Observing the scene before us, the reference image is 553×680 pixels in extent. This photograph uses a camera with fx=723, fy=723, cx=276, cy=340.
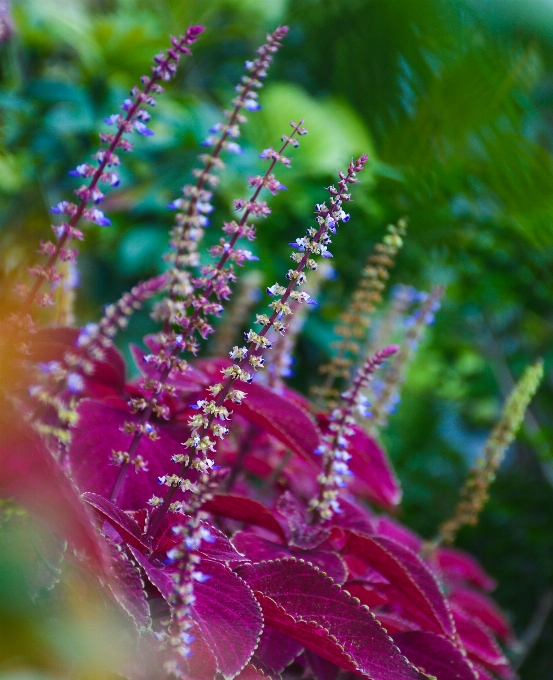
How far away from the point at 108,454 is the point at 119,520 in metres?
0.13

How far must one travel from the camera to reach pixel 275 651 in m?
0.64

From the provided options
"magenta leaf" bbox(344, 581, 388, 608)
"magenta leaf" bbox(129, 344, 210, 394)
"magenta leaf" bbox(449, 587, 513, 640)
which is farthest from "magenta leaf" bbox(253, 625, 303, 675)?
"magenta leaf" bbox(449, 587, 513, 640)

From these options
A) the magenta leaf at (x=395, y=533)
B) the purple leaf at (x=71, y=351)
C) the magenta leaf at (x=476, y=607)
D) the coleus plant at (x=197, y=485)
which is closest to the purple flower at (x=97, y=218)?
the coleus plant at (x=197, y=485)

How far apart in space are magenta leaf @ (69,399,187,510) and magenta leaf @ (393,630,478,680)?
29 cm

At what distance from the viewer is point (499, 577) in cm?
190

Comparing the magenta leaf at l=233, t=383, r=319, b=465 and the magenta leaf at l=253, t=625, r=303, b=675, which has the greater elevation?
the magenta leaf at l=233, t=383, r=319, b=465

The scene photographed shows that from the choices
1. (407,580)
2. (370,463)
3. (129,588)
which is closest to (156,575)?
(129,588)

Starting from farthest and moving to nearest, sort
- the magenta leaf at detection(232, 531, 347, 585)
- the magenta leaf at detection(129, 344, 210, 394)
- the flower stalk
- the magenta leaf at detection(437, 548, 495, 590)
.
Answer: the magenta leaf at detection(437, 548, 495, 590) → the flower stalk → the magenta leaf at detection(129, 344, 210, 394) → the magenta leaf at detection(232, 531, 347, 585)

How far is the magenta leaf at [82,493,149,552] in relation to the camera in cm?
55

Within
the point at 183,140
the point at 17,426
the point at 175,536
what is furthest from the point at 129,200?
the point at 17,426

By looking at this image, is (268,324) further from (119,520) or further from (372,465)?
(372,465)

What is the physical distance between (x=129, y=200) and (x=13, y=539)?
1.68m

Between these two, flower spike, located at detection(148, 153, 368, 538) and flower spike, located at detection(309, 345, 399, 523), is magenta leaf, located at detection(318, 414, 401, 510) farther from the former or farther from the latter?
flower spike, located at detection(148, 153, 368, 538)

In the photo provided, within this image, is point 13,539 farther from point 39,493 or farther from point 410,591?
point 410,591
